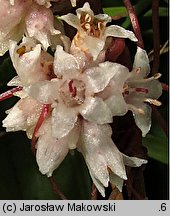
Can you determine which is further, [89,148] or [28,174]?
[28,174]

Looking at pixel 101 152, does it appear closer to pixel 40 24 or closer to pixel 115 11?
pixel 40 24

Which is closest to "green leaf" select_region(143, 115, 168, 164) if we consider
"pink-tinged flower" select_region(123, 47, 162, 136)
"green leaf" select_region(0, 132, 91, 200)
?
"green leaf" select_region(0, 132, 91, 200)

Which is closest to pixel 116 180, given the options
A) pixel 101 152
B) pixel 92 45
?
pixel 101 152

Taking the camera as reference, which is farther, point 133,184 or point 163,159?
point 163,159

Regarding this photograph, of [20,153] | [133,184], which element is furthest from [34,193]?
[133,184]

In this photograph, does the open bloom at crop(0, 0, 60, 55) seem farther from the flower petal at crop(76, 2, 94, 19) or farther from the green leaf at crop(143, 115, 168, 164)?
the green leaf at crop(143, 115, 168, 164)

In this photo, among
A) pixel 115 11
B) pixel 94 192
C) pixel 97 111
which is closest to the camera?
pixel 97 111

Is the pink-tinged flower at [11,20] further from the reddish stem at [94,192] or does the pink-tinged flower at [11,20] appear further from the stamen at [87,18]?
the reddish stem at [94,192]
